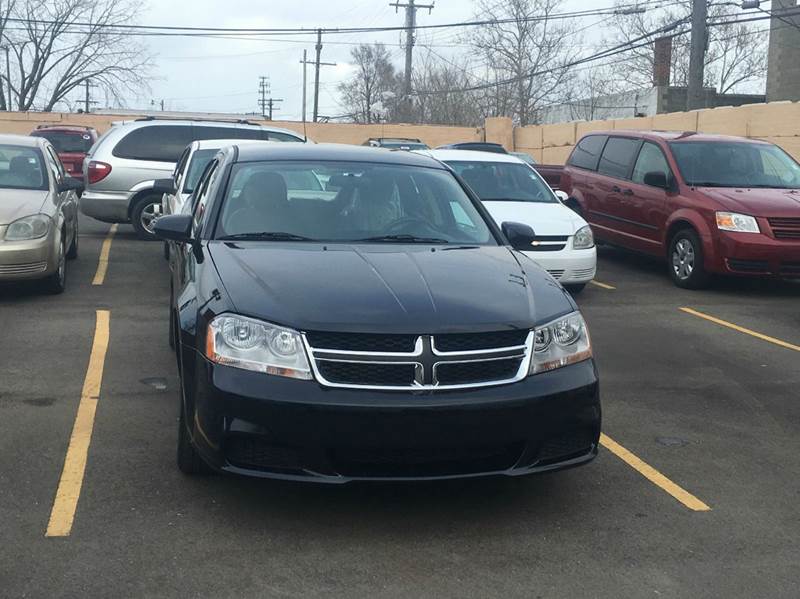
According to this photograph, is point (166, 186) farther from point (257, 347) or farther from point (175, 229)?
point (257, 347)

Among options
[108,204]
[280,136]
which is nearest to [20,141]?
[108,204]

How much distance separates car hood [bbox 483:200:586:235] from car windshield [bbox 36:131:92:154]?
17267mm

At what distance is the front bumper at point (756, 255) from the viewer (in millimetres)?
11227

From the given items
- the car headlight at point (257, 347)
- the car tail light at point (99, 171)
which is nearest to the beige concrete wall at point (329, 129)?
the car tail light at point (99, 171)

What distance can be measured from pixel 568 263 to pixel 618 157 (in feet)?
11.9

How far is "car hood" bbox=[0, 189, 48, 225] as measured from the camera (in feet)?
31.0

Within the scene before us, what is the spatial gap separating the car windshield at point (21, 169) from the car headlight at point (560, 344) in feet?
24.0

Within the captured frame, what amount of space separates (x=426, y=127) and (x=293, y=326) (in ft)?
125

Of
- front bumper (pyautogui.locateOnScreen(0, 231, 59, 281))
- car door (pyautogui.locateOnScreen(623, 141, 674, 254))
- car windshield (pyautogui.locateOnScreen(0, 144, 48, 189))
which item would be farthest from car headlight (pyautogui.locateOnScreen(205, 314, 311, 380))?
car door (pyautogui.locateOnScreen(623, 141, 674, 254))

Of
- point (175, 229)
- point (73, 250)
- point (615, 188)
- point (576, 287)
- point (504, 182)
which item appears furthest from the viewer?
point (615, 188)

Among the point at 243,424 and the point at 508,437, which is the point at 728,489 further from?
the point at 243,424

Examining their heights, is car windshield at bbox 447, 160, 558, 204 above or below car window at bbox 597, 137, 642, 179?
below

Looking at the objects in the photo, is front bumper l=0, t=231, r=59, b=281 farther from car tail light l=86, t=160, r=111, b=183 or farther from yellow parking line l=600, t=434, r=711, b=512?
yellow parking line l=600, t=434, r=711, b=512

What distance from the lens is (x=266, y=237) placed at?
5547 mm
